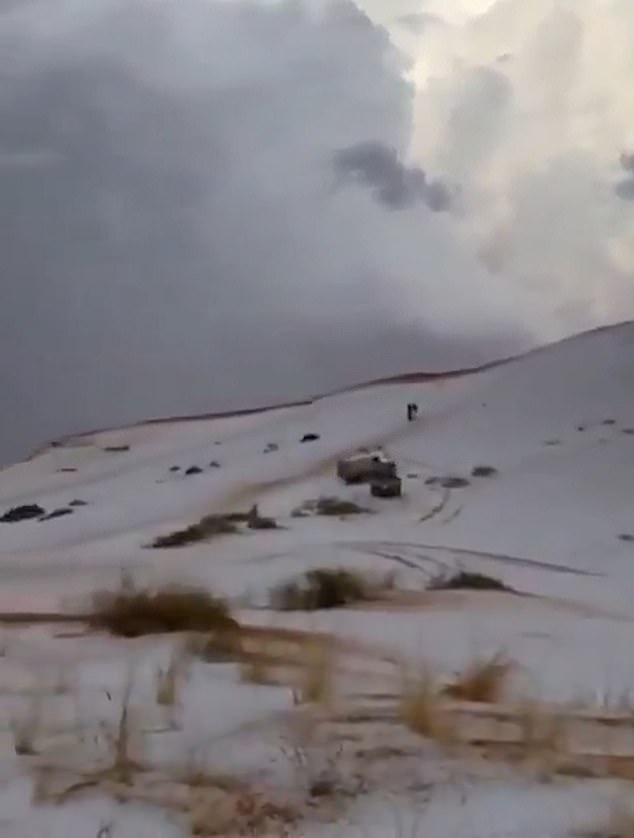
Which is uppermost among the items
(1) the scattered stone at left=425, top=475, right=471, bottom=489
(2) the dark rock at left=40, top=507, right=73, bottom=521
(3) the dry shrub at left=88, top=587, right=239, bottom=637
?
(1) the scattered stone at left=425, top=475, right=471, bottom=489

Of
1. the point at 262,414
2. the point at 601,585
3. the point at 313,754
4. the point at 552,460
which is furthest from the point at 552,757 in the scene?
the point at 262,414

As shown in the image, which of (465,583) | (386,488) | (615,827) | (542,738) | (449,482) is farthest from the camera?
(449,482)

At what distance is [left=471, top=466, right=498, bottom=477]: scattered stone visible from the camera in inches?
207

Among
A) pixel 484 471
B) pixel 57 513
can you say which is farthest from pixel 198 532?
pixel 484 471

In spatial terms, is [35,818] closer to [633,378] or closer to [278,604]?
[278,604]

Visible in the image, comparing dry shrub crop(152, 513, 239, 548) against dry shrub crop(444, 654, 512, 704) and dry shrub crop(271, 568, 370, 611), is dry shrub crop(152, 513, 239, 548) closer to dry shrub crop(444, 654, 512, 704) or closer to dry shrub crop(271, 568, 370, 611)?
dry shrub crop(271, 568, 370, 611)

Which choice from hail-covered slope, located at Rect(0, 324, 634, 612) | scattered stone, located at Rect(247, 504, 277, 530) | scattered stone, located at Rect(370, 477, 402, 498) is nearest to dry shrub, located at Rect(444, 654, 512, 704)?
hail-covered slope, located at Rect(0, 324, 634, 612)

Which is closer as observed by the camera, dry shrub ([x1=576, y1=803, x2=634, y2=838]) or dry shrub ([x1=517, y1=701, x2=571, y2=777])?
dry shrub ([x1=576, y1=803, x2=634, y2=838])

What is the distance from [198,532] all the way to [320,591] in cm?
159

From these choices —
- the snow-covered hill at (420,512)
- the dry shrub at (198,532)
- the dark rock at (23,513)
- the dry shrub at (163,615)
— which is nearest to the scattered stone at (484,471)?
the snow-covered hill at (420,512)

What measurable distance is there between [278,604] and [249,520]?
5.88 feet

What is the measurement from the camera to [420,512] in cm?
446

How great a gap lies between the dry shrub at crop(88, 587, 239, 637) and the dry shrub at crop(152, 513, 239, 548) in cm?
169

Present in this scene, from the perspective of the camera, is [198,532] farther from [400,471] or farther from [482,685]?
[482,685]
